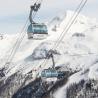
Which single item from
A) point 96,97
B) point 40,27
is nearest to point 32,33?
point 40,27

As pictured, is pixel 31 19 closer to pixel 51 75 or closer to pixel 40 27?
pixel 40 27

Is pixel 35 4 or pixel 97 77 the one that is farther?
pixel 97 77

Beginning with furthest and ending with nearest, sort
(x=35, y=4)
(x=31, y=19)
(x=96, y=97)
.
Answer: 1. (x=96, y=97)
2. (x=31, y=19)
3. (x=35, y=4)

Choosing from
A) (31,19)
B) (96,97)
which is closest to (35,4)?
(31,19)

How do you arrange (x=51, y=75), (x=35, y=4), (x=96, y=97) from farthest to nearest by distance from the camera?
(x=96, y=97), (x=51, y=75), (x=35, y=4)

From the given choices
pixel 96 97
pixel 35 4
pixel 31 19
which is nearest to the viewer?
pixel 35 4

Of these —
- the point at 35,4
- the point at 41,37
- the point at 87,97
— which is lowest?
the point at 87,97

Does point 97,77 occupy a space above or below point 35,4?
below

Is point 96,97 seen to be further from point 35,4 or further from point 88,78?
point 35,4

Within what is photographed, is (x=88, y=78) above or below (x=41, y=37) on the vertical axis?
below
